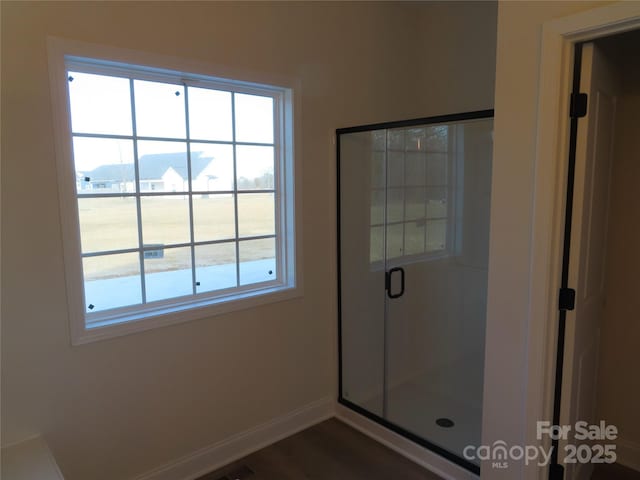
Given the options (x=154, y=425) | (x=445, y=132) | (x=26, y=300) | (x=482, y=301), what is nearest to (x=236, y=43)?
(x=445, y=132)

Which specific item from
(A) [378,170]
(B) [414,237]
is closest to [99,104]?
(A) [378,170]

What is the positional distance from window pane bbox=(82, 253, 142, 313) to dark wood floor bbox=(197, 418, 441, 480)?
43.0 inches

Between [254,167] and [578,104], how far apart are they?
1.67 metres

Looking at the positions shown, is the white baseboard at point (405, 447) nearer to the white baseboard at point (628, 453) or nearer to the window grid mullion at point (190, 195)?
the white baseboard at point (628, 453)

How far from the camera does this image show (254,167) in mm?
2582

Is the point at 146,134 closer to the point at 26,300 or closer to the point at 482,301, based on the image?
the point at 26,300

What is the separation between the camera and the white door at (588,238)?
167 centimetres

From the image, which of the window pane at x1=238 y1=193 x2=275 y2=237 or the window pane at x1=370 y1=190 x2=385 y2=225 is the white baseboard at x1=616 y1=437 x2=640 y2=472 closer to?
the window pane at x1=370 y1=190 x2=385 y2=225

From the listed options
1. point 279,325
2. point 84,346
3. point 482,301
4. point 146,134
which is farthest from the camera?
point 482,301

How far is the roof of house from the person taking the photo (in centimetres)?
205

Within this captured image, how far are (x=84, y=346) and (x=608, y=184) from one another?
8.74 feet

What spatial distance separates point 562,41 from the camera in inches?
61.6

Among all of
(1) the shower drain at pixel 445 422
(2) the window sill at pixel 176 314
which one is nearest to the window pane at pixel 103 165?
(2) the window sill at pixel 176 314

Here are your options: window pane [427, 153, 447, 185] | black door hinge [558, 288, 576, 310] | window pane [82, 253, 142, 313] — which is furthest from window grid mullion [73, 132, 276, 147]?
black door hinge [558, 288, 576, 310]
